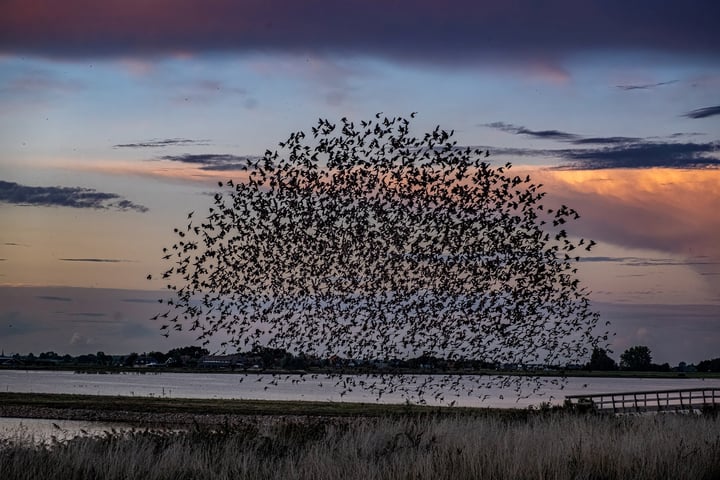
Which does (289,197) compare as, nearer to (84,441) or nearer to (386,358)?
(386,358)

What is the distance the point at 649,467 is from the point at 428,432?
4542 mm

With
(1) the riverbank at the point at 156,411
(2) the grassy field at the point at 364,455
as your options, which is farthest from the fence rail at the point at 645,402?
(2) the grassy field at the point at 364,455

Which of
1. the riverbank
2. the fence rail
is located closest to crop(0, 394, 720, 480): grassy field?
the fence rail

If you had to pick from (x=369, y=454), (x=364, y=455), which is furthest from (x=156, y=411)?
(x=364, y=455)

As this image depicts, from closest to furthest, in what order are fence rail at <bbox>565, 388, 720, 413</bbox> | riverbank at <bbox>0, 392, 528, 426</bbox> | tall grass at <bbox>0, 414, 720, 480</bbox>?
tall grass at <bbox>0, 414, 720, 480</bbox>
fence rail at <bbox>565, 388, 720, 413</bbox>
riverbank at <bbox>0, 392, 528, 426</bbox>

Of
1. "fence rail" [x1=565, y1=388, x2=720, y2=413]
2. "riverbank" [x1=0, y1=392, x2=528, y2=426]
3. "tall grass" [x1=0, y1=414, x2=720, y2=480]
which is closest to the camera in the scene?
"tall grass" [x1=0, y1=414, x2=720, y2=480]

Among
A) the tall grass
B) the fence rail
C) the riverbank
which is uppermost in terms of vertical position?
the tall grass

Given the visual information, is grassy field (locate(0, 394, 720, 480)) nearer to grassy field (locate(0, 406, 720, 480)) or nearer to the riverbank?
grassy field (locate(0, 406, 720, 480))

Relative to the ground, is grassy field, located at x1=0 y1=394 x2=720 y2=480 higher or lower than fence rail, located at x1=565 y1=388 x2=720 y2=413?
A: higher

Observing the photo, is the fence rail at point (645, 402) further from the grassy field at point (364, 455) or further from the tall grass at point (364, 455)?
the grassy field at point (364, 455)

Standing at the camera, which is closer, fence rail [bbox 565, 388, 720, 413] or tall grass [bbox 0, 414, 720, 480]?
tall grass [bbox 0, 414, 720, 480]

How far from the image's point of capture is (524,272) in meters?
25.3

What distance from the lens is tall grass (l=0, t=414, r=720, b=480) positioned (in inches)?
519

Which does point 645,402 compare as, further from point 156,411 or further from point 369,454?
point 369,454
